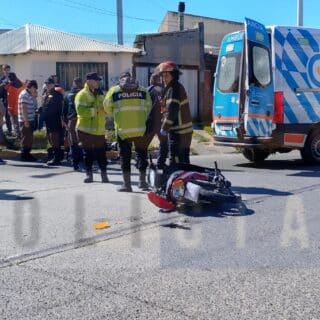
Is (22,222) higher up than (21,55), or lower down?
lower down

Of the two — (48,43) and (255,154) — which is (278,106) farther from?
(48,43)

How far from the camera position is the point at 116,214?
745cm

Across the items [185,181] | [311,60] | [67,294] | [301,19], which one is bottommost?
[67,294]

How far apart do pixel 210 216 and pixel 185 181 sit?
523 millimetres

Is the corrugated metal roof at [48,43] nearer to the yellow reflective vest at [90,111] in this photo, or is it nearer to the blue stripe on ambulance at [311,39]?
the blue stripe on ambulance at [311,39]

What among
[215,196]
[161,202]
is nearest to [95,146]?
[161,202]

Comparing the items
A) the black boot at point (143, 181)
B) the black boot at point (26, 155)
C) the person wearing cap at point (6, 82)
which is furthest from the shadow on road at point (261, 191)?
the person wearing cap at point (6, 82)

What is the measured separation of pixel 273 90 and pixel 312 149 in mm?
1473

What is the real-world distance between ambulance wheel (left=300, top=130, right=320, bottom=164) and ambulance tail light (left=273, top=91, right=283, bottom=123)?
2.89 ft

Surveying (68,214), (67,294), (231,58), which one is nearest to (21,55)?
(231,58)

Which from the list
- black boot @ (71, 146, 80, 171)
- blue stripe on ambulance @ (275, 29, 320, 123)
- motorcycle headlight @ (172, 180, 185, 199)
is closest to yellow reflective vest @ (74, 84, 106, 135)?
black boot @ (71, 146, 80, 171)

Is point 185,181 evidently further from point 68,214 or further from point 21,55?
point 21,55

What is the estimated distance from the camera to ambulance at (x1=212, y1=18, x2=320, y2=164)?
11344 millimetres

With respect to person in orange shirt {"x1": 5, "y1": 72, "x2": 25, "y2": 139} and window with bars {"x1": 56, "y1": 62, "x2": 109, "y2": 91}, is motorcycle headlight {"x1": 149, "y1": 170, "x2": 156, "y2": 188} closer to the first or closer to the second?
person in orange shirt {"x1": 5, "y1": 72, "x2": 25, "y2": 139}
